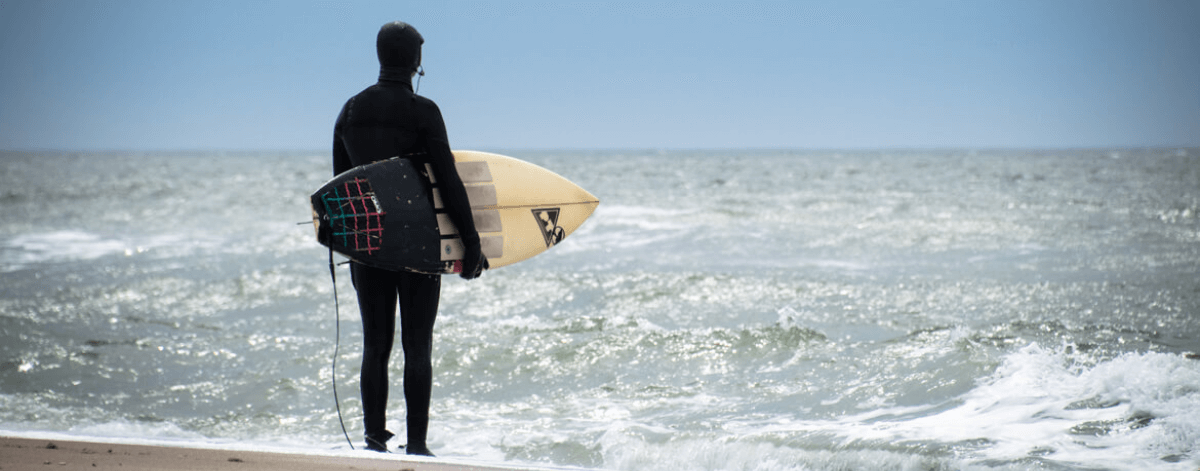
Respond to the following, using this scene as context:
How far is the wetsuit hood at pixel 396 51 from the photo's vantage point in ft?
8.61

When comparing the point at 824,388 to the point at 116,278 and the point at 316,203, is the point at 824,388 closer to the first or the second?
the point at 316,203

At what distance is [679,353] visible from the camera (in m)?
5.11

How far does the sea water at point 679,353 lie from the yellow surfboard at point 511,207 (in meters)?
0.88

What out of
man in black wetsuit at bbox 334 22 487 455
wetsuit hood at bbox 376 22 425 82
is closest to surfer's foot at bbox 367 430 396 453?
man in black wetsuit at bbox 334 22 487 455

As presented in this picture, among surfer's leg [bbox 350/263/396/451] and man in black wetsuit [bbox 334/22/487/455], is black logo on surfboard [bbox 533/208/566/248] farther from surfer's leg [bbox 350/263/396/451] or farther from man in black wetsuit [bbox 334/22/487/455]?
surfer's leg [bbox 350/263/396/451]

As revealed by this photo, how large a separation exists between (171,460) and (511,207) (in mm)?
1410

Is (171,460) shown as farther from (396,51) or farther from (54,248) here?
(54,248)

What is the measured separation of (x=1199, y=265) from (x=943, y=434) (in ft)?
21.8

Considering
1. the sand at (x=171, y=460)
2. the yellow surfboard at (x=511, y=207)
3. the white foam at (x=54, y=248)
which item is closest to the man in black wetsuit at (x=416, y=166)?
the yellow surfboard at (x=511, y=207)

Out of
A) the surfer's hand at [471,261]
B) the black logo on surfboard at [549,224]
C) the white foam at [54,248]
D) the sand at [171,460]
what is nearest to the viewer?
the sand at [171,460]

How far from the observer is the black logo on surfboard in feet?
10.9

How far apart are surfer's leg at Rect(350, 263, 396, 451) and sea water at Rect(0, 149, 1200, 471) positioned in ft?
0.92

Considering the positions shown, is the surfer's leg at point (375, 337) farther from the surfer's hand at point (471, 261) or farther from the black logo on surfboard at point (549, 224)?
the black logo on surfboard at point (549, 224)

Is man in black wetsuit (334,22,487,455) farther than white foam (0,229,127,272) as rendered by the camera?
No
